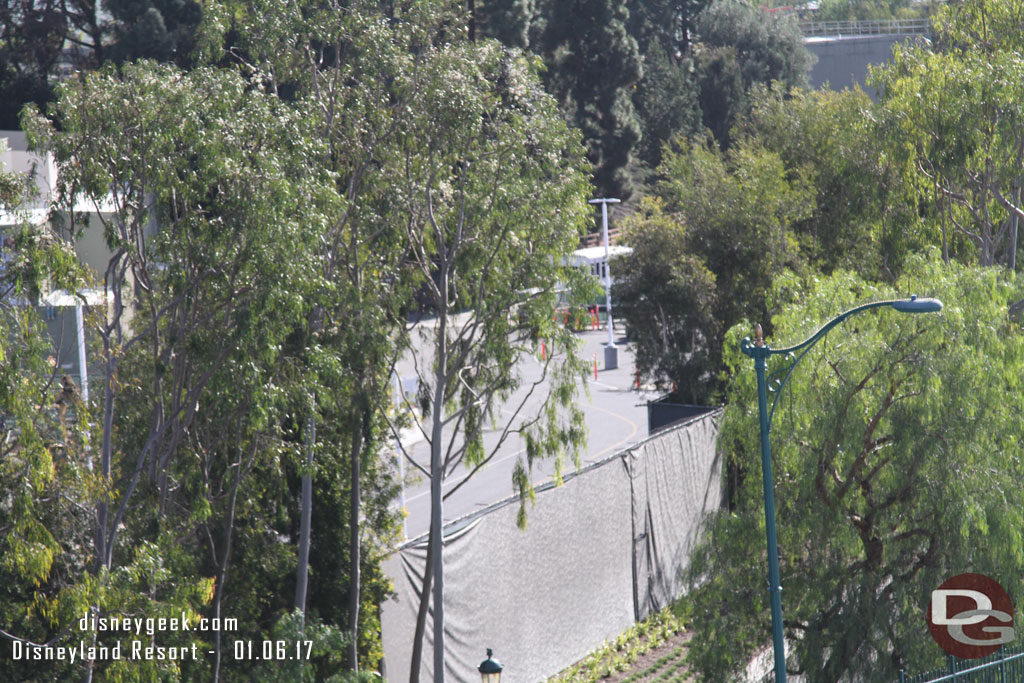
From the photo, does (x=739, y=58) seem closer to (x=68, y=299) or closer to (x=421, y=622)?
(x=421, y=622)

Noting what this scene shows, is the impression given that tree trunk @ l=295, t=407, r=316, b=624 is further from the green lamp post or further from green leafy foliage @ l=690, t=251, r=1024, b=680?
green leafy foliage @ l=690, t=251, r=1024, b=680

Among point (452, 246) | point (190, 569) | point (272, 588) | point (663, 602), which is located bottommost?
point (663, 602)

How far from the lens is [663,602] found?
2341 cm

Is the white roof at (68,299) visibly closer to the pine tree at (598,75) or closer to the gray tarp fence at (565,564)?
the gray tarp fence at (565,564)

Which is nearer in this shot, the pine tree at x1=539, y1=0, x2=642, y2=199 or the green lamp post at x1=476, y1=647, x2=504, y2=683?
the green lamp post at x1=476, y1=647, x2=504, y2=683

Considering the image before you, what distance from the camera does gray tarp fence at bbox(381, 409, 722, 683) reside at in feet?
58.0

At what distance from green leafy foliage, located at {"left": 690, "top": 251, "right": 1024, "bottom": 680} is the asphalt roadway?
5.61m

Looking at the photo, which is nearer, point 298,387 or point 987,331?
point 298,387

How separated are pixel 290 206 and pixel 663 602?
14.4m

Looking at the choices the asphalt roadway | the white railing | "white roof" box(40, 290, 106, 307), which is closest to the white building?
"white roof" box(40, 290, 106, 307)

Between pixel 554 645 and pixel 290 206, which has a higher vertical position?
pixel 290 206

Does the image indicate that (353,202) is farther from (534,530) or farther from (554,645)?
(554,645)

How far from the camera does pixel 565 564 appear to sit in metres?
20.2

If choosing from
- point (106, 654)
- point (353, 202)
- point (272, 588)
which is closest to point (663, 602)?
point (272, 588)
